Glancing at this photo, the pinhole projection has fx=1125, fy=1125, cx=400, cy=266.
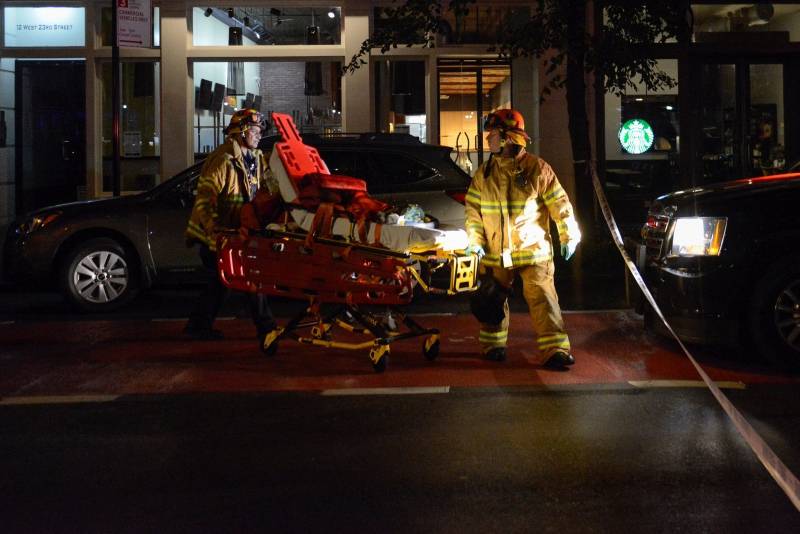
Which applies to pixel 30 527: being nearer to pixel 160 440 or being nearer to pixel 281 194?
pixel 160 440

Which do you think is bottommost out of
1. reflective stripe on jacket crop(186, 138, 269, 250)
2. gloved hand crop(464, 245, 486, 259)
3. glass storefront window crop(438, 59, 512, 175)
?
gloved hand crop(464, 245, 486, 259)

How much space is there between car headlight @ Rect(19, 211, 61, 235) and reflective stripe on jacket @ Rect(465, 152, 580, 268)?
532cm

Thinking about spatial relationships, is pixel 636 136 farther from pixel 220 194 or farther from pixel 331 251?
pixel 331 251

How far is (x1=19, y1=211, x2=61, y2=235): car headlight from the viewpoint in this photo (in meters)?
11.3

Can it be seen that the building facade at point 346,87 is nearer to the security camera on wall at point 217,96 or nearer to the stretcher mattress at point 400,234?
the security camera on wall at point 217,96

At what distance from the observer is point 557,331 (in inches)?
303

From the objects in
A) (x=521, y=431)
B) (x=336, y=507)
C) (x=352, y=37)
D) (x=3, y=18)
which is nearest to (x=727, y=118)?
(x=352, y=37)

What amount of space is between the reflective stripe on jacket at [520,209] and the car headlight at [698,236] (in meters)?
0.82

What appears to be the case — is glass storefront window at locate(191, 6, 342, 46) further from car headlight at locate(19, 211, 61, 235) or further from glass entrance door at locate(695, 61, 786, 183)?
car headlight at locate(19, 211, 61, 235)

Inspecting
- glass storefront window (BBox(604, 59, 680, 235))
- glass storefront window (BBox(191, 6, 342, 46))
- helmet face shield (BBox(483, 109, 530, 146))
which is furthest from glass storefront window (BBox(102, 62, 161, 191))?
helmet face shield (BBox(483, 109, 530, 146))

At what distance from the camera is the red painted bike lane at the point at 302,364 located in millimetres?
7414

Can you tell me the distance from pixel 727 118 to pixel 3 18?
37.3 feet

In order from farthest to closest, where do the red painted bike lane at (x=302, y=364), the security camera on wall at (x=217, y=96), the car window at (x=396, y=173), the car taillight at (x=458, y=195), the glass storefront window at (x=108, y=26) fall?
the security camera on wall at (x=217, y=96), the glass storefront window at (x=108, y=26), the car window at (x=396, y=173), the car taillight at (x=458, y=195), the red painted bike lane at (x=302, y=364)

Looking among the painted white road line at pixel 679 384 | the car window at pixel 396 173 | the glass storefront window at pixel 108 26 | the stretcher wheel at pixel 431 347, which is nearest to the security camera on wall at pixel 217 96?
the glass storefront window at pixel 108 26
